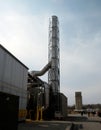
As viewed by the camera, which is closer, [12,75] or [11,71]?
[11,71]

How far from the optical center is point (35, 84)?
4153 centimetres

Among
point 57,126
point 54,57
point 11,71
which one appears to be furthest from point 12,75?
point 54,57


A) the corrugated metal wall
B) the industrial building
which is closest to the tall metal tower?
the industrial building

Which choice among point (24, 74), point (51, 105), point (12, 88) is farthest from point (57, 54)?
point (12, 88)

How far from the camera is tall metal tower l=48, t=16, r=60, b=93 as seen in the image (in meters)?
45.1

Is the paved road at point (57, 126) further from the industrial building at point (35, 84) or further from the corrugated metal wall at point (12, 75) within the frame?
the corrugated metal wall at point (12, 75)

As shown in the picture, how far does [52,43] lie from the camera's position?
46.9 meters

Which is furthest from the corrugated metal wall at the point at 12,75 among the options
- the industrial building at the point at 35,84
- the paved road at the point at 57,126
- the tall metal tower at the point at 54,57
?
the tall metal tower at the point at 54,57

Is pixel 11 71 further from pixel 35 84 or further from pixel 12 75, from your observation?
pixel 35 84

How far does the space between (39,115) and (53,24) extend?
19.6 m

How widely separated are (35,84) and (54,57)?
7.33 metres

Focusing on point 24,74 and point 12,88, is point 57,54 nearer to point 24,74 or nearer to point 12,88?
point 24,74

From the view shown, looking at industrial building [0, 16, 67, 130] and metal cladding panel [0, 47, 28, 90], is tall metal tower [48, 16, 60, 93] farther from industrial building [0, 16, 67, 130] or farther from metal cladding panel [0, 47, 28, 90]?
metal cladding panel [0, 47, 28, 90]

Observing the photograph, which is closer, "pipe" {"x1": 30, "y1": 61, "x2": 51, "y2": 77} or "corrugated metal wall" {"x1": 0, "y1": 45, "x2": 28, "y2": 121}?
"corrugated metal wall" {"x1": 0, "y1": 45, "x2": 28, "y2": 121}
